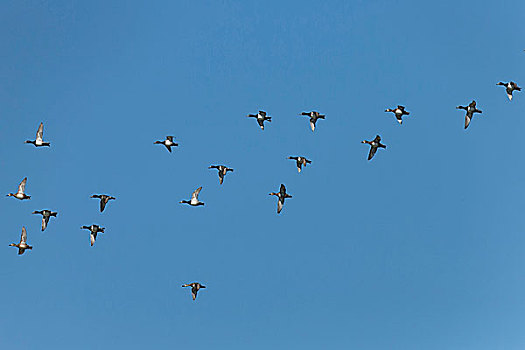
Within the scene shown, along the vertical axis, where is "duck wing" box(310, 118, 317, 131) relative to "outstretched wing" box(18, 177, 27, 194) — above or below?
above

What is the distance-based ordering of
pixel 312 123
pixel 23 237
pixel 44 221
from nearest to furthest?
1. pixel 312 123
2. pixel 44 221
3. pixel 23 237

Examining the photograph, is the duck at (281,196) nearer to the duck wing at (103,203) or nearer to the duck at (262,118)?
the duck at (262,118)

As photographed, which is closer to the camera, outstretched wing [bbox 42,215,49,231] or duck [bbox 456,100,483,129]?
duck [bbox 456,100,483,129]

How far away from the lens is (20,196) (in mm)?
99688

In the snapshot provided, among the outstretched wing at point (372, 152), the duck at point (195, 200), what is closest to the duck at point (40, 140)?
the duck at point (195, 200)

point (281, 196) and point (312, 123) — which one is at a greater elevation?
point (312, 123)

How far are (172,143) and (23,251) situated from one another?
26303 millimetres

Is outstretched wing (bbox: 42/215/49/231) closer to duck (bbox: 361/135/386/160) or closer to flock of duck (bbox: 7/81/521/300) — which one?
flock of duck (bbox: 7/81/521/300)

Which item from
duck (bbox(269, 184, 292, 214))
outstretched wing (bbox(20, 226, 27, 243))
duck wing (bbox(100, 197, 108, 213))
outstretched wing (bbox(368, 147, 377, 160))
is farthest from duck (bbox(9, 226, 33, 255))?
outstretched wing (bbox(368, 147, 377, 160))

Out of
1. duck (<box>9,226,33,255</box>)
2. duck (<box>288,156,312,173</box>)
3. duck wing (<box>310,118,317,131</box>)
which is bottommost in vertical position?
duck (<box>9,226,33,255</box>)

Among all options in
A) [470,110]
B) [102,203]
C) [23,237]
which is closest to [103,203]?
[102,203]

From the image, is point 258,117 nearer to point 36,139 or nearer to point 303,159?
point 303,159

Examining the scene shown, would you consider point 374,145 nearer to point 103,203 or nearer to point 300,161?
point 300,161

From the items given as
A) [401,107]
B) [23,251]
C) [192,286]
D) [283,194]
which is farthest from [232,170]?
[23,251]
